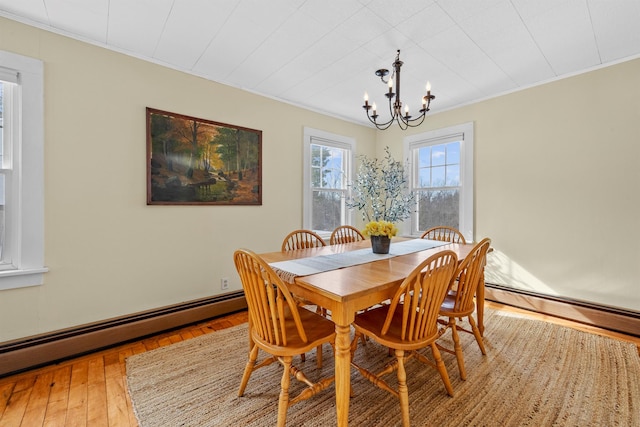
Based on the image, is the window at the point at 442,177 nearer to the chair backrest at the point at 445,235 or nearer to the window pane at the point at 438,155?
the window pane at the point at 438,155

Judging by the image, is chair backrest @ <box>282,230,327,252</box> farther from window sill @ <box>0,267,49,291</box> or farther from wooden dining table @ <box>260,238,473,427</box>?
window sill @ <box>0,267,49,291</box>

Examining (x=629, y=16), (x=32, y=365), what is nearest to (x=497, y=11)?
(x=629, y=16)

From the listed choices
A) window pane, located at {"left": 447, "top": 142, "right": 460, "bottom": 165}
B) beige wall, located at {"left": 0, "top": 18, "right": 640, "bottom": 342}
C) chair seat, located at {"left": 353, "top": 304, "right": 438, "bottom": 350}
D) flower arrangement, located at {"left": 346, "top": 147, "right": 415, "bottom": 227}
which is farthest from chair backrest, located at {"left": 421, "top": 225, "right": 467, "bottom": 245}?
chair seat, located at {"left": 353, "top": 304, "right": 438, "bottom": 350}

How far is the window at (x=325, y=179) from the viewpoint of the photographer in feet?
11.9

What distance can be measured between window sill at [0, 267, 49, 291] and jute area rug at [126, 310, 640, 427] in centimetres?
90

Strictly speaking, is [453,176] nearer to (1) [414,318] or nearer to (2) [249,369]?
(1) [414,318]

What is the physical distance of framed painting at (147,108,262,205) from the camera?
2.50m

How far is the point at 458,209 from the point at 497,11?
7.50ft

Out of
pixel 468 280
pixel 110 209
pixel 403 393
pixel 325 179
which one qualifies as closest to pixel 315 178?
pixel 325 179

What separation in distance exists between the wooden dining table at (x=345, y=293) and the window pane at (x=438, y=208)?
85.3 inches

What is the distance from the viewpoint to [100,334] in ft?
7.20

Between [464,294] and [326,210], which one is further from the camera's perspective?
[326,210]

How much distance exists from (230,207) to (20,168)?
1548 millimetres

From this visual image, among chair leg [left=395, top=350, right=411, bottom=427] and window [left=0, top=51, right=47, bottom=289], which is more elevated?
window [left=0, top=51, right=47, bottom=289]
